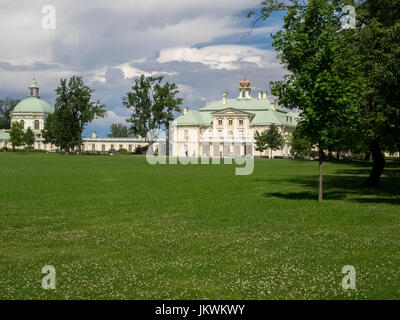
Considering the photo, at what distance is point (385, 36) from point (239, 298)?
16.8m

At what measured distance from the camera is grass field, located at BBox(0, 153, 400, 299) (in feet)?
24.2

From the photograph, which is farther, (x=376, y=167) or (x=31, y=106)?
(x=31, y=106)

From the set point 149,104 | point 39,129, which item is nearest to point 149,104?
point 149,104

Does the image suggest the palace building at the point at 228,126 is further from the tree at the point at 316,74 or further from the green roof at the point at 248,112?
the tree at the point at 316,74

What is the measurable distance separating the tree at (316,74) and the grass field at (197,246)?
11.3 feet

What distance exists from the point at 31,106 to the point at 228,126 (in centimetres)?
8608

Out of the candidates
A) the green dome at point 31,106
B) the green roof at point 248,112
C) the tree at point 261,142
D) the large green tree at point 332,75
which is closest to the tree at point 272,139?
the tree at point 261,142

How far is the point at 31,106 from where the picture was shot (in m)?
160

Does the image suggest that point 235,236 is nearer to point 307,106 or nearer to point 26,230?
point 26,230

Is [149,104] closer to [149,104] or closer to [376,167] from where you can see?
[149,104]

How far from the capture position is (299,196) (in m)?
21.3

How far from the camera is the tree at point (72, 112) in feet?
328

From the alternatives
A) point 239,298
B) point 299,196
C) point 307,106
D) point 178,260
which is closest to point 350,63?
point 307,106
